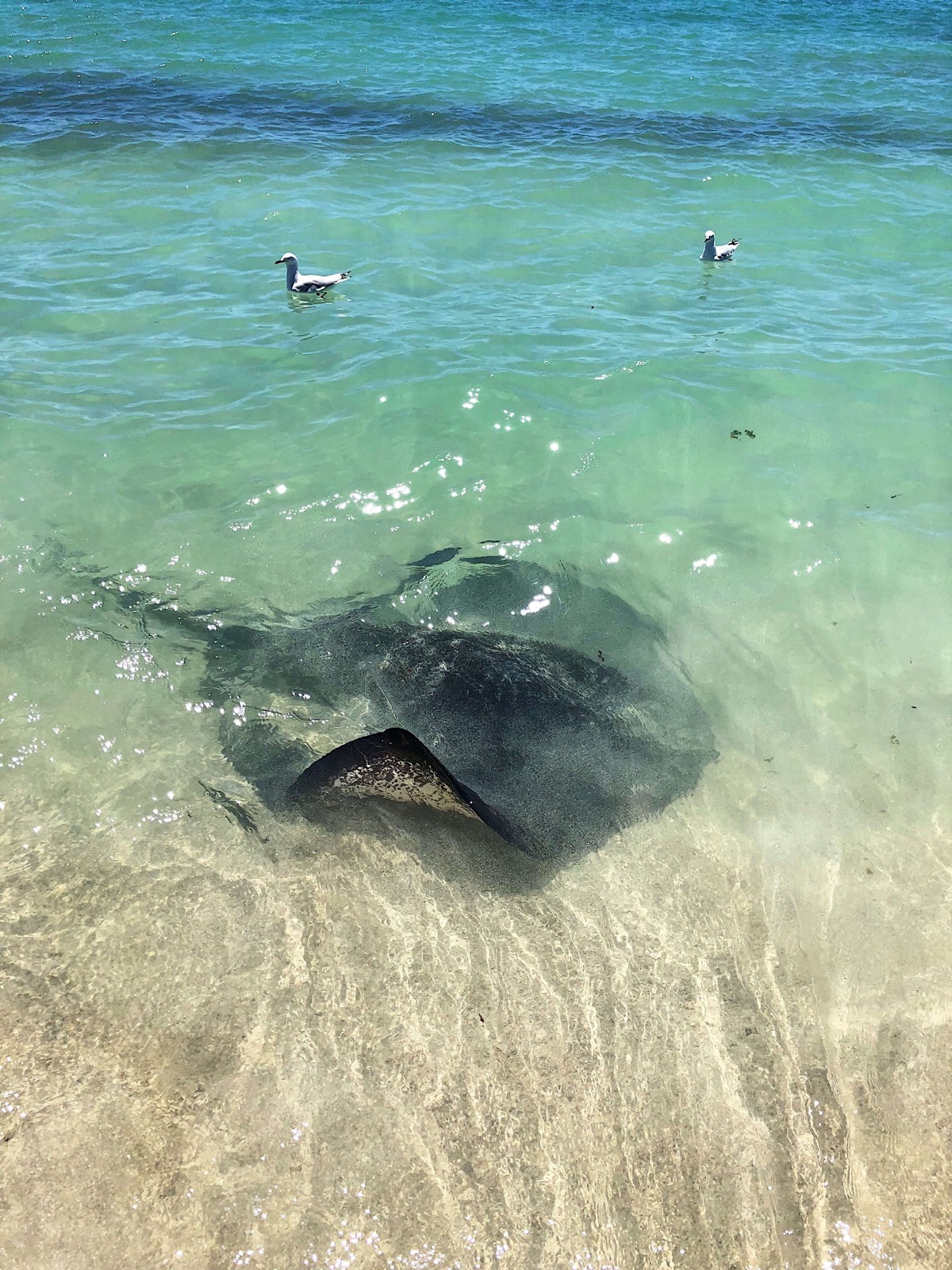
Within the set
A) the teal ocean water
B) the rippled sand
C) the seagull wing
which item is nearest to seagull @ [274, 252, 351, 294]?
the seagull wing

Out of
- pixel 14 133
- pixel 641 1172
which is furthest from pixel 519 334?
pixel 14 133

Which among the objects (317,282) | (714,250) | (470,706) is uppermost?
(714,250)

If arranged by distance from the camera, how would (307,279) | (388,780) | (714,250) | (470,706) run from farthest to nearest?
(714,250)
(307,279)
(470,706)
(388,780)

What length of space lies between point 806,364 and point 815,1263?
27.6ft

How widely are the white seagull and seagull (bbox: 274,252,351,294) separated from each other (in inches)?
190

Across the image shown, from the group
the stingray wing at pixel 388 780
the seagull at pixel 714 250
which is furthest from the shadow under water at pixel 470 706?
the seagull at pixel 714 250

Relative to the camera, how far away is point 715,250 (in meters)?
11.4

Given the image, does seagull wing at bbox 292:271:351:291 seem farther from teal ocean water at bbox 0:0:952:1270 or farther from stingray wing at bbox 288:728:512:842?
stingray wing at bbox 288:728:512:842

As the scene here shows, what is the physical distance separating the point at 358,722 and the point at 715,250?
904 centimetres

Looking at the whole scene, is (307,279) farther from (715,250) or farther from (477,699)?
(477,699)

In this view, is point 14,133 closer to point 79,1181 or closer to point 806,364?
point 806,364

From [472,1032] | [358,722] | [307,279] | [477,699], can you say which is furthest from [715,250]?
[472,1032]

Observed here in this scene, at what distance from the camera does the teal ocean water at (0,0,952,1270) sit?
11.9 feet

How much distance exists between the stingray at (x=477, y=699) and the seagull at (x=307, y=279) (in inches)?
206
